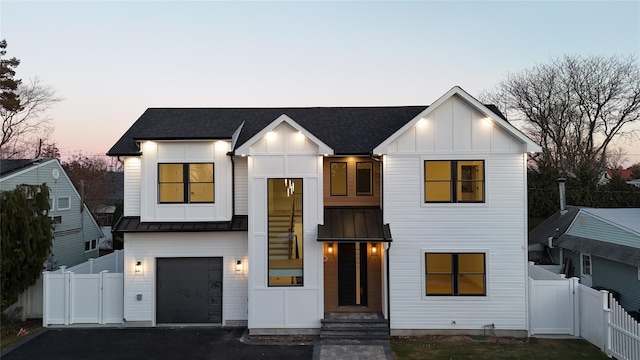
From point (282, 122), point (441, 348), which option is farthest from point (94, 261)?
point (441, 348)

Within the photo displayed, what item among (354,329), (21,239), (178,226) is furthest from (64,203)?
(354,329)

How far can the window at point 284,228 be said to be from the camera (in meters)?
11.3

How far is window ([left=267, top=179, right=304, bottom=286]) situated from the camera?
11.3 m

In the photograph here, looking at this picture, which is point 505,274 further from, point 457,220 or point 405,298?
point 405,298

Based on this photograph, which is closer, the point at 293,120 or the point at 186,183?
the point at 186,183

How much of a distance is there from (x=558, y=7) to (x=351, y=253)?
1660 cm

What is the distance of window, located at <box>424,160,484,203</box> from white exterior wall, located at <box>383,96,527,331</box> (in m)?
0.17

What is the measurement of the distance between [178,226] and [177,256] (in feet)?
3.36

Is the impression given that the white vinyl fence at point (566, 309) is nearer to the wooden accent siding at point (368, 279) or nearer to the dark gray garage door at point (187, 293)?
the wooden accent siding at point (368, 279)

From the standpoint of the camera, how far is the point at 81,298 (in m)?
12.0

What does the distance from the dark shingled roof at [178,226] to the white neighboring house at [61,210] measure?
503 cm

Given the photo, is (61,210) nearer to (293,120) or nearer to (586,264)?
(293,120)

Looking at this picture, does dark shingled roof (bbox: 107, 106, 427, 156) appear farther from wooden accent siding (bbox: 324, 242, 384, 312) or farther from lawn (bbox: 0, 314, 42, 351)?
lawn (bbox: 0, 314, 42, 351)

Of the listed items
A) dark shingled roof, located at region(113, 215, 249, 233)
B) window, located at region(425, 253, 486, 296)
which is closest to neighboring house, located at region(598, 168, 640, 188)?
window, located at region(425, 253, 486, 296)
